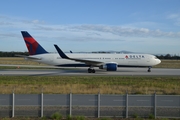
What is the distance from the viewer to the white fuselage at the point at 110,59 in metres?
42.6

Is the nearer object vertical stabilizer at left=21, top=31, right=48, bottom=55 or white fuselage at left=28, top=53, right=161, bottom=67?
white fuselage at left=28, top=53, right=161, bottom=67

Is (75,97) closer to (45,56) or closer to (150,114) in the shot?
(150,114)

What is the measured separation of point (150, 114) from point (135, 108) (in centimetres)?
146

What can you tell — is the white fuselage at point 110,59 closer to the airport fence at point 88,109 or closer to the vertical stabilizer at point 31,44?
the vertical stabilizer at point 31,44

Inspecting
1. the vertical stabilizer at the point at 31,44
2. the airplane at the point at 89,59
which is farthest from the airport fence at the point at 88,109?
the vertical stabilizer at the point at 31,44

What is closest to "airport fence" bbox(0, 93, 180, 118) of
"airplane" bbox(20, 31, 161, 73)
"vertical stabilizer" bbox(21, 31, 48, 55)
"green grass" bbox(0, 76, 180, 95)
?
"green grass" bbox(0, 76, 180, 95)

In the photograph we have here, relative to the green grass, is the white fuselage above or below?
above

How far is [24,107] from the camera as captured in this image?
13.0 metres

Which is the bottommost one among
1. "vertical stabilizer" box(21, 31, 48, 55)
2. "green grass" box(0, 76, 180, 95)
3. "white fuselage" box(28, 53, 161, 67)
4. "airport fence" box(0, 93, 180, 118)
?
"green grass" box(0, 76, 180, 95)

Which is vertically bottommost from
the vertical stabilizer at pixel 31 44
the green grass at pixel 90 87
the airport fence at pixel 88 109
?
the green grass at pixel 90 87

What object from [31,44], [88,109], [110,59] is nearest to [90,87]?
[88,109]

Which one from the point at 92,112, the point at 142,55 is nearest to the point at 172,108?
the point at 92,112

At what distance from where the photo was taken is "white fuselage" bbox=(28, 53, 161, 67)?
4256cm

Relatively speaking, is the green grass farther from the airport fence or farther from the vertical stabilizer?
the vertical stabilizer
